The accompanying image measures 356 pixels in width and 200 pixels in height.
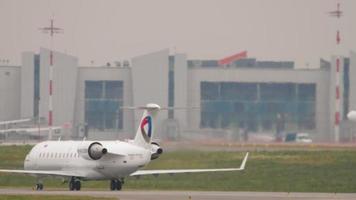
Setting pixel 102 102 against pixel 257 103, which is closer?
pixel 257 103

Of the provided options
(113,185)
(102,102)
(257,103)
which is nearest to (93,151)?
(113,185)

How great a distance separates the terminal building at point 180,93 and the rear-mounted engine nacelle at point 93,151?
107 m

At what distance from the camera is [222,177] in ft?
287

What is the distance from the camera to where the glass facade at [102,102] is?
189000 mm

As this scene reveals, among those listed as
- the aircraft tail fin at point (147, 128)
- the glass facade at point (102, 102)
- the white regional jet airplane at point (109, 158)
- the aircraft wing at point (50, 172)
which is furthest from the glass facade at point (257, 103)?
the aircraft tail fin at point (147, 128)

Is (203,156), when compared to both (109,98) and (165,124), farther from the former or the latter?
(109,98)

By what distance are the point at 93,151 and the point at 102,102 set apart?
117597 mm

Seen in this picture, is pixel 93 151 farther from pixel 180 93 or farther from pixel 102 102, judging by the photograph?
pixel 102 102

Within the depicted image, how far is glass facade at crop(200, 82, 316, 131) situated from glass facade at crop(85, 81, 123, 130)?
43.3ft

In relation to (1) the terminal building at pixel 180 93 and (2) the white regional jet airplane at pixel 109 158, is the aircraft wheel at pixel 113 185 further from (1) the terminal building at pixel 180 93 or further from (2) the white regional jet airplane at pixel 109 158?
(1) the terminal building at pixel 180 93

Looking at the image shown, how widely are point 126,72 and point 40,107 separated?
14.6 metres

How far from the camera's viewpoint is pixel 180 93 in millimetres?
185750

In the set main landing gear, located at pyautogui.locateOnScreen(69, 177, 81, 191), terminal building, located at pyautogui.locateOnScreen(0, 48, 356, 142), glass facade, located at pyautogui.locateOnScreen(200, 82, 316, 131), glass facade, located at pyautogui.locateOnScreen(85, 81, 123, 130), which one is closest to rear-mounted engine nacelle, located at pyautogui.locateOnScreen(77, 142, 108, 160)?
main landing gear, located at pyautogui.locateOnScreen(69, 177, 81, 191)

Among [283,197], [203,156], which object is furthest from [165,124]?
[283,197]
